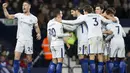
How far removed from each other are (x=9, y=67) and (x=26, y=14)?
9.21ft

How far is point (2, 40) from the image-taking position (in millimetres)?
24688

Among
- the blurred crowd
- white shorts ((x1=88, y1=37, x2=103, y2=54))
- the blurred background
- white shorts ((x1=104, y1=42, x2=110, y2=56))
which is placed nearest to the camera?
white shorts ((x1=88, y1=37, x2=103, y2=54))

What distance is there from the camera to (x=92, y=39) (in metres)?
20.8

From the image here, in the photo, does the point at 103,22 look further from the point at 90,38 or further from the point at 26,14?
the point at 26,14

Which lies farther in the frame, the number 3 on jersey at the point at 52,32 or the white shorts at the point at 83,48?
the white shorts at the point at 83,48

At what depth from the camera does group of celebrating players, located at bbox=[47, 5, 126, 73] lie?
20.8 metres

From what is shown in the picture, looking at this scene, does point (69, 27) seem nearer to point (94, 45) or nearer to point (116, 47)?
point (94, 45)

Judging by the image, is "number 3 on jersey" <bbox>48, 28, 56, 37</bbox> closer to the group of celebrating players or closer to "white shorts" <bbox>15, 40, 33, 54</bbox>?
the group of celebrating players

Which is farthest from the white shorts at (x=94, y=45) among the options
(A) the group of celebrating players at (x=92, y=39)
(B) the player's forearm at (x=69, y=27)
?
(B) the player's forearm at (x=69, y=27)

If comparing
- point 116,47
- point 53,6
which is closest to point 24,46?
point 116,47

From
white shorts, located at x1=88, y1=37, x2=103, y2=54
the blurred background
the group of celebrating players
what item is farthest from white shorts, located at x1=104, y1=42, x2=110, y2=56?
the blurred background

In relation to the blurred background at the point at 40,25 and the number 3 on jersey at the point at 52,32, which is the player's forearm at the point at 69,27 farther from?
the blurred background at the point at 40,25

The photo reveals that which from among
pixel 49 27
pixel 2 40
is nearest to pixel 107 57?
pixel 49 27

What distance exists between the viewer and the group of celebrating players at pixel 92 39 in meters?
20.8
